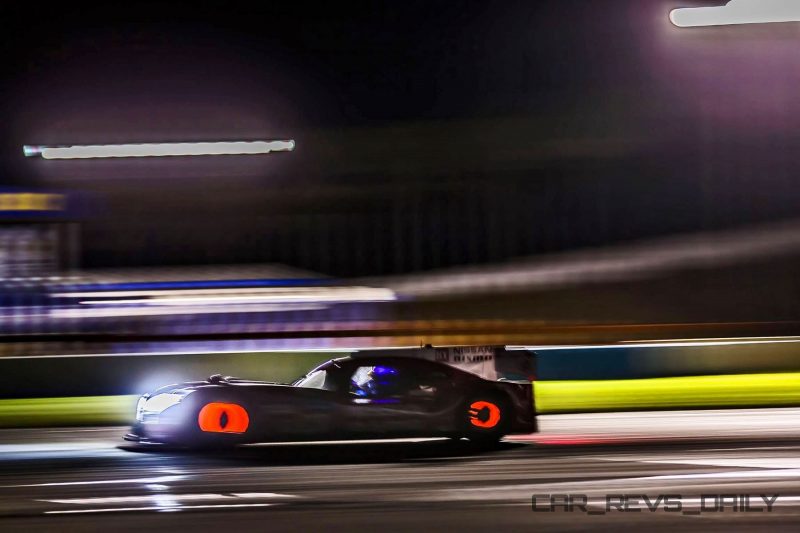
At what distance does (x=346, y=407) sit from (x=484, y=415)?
137 centimetres

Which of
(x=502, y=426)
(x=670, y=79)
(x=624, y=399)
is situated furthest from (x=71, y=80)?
(x=502, y=426)

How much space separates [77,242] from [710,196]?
1381cm

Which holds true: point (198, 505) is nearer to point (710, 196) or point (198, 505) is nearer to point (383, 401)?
point (383, 401)

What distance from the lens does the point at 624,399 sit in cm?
1391

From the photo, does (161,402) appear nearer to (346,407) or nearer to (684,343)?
(346,407)

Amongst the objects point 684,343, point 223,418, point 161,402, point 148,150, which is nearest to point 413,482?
point 223,418

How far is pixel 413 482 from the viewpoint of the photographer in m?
7.86

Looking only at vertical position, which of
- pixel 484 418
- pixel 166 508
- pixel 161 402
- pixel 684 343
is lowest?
pixel 166 508

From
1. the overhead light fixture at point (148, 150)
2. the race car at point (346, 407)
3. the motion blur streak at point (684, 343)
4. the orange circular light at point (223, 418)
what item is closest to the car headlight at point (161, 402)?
the race car at point (346, 407)

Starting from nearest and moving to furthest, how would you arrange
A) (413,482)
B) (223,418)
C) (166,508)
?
1. (166,508)
2. (413,482)
3. (223,418)

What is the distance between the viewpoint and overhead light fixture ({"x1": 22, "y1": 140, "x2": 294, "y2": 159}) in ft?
73.3

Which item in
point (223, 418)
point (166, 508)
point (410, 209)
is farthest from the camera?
point (410, 209)

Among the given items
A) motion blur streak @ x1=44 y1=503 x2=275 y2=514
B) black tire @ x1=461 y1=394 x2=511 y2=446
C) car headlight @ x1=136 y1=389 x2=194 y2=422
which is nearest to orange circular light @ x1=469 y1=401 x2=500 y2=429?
black tire @ x1=461 y1=394 x2=511 y2=446

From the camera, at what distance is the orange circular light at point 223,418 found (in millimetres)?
9453
